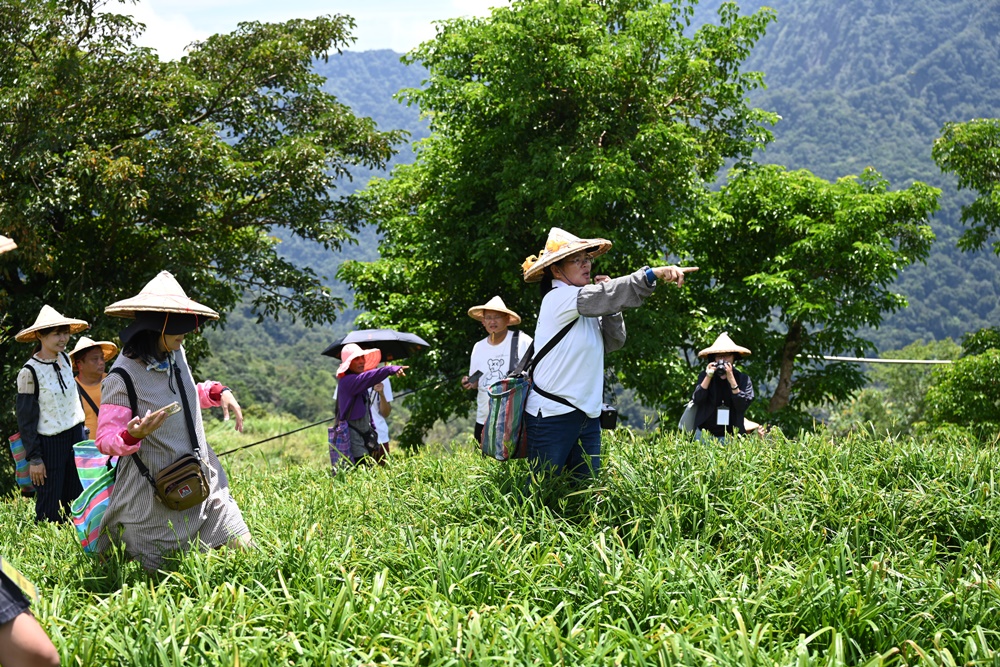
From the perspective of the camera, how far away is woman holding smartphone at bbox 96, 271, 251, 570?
4.02m

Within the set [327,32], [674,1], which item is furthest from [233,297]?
[674,1]

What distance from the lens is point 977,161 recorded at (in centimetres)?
1777

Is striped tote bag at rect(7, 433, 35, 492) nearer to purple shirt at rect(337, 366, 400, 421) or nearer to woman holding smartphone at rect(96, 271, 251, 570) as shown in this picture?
purple shirt at rect(337, 366, 400, 421)

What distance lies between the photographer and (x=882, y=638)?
10.9ft

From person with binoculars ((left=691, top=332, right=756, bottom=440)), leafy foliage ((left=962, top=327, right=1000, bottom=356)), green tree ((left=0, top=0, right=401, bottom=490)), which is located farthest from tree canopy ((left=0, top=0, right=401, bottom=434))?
leafy foliage ((left=962, top=327, right=1000, bottom=356))

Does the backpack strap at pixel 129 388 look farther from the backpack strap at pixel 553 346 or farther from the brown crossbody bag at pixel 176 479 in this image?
the backpack strap at pixel 553 346

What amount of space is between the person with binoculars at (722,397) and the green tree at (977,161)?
1255 centimetres

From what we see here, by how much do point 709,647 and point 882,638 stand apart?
0.70m

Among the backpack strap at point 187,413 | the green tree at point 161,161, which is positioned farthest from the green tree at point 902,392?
the backpack strap at point 187,413

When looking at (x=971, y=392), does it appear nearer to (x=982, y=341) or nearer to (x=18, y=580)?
(x=982, y=341)

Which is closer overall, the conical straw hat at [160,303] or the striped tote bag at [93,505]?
the conical straw hat at [160,303]

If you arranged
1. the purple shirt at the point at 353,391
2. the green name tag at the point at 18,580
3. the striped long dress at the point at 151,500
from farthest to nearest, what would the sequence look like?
the purple shirt at the point at 353,391 < the striped long dress at the point at 151,500 < the green name tag at the point at 18,580

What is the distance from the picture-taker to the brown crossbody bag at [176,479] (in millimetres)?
4023

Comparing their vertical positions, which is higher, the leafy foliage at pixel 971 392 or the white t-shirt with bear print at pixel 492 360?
the white t-shirt with bear print at pixel 492 360
